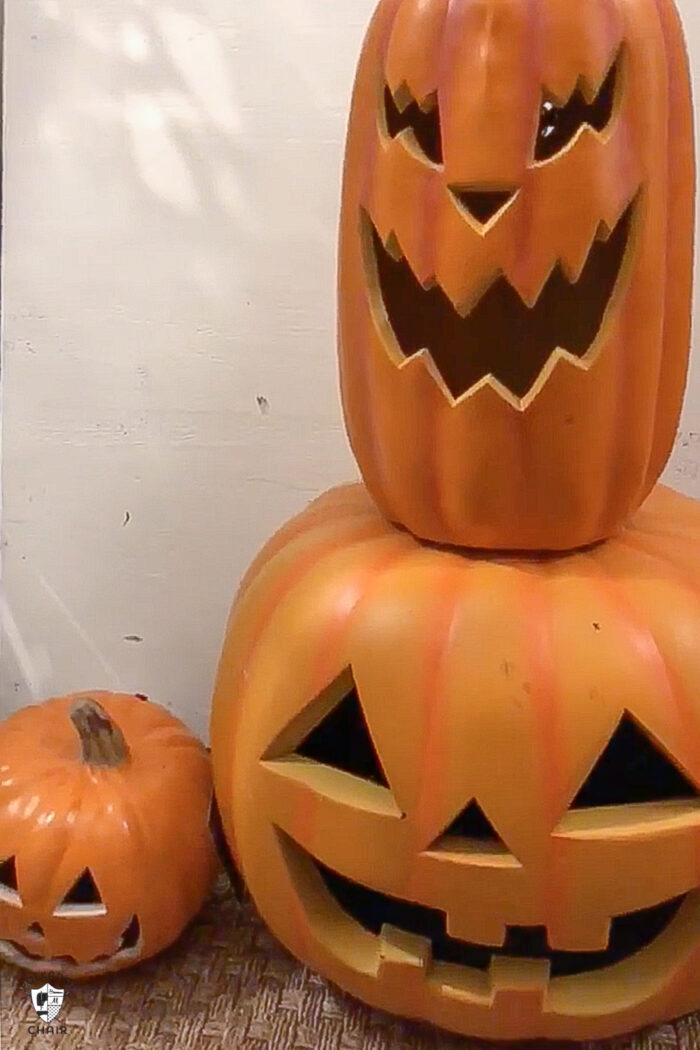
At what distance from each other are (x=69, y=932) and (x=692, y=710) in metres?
0.48

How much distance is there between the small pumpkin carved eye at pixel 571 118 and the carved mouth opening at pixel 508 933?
49 centimetres

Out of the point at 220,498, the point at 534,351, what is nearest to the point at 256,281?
the point at 220,498

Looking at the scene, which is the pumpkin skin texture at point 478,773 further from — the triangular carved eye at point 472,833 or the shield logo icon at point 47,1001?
the shield logo icon at point 47,1001

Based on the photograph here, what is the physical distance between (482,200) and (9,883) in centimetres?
61

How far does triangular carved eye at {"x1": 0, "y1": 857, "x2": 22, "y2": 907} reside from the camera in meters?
0.85

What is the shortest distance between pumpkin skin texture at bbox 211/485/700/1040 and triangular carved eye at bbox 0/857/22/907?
0.18 m

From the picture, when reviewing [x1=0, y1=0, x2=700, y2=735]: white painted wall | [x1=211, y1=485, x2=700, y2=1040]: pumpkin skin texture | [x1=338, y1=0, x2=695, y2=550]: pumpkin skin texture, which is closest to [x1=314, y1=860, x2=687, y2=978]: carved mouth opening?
[x1=211, y1=485, x2=700, y2=1040]: pumpkin skin texture

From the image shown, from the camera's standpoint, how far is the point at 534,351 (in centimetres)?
72

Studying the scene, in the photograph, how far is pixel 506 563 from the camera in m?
0.73

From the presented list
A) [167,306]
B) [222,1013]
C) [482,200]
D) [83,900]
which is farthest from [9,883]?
[482,200]

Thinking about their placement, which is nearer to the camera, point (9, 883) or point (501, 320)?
point (501, 320)

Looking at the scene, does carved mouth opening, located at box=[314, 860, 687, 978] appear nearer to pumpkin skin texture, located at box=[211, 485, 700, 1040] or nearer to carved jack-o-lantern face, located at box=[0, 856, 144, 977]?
pumpkin skin texture, located at box=[211, 485, 700, 1040]

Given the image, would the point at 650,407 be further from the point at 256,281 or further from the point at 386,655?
the point at 256,281

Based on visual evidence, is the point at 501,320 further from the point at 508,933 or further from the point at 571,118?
the point at 508,933
